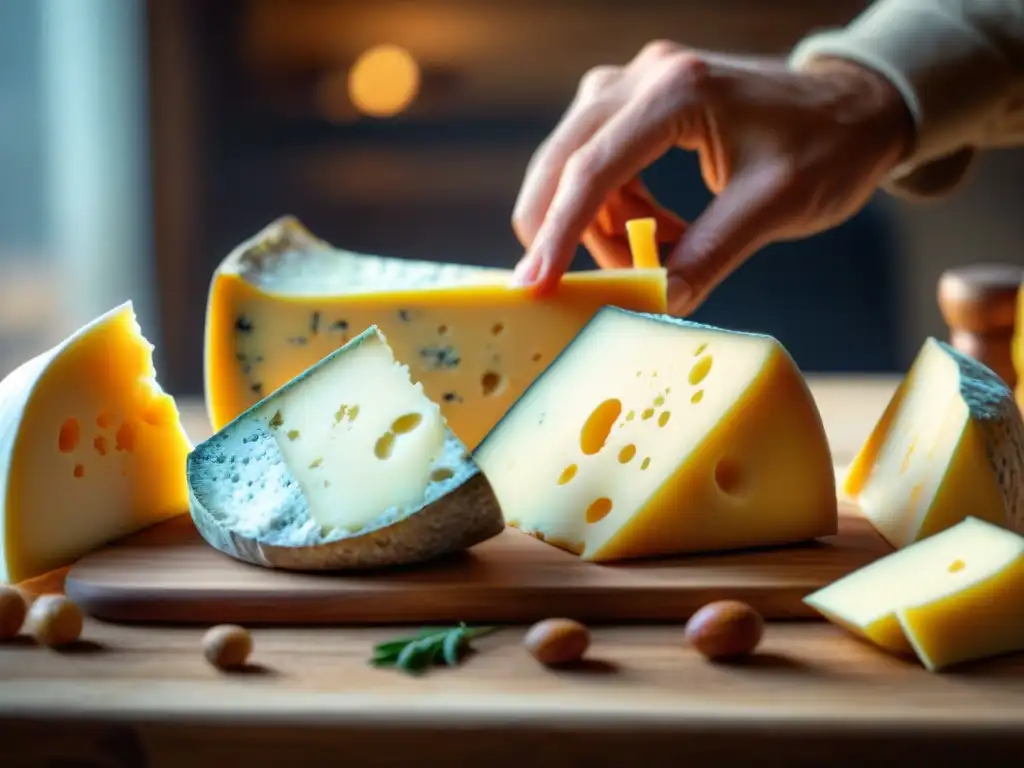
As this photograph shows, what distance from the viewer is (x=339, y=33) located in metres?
3.47

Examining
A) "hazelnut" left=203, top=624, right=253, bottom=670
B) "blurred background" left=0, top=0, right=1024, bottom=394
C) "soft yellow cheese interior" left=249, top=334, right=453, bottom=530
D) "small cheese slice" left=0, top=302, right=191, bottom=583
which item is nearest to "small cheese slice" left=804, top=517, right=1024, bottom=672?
"soft yellow cheese interior" left=249, top=334, right=453, bottom=530

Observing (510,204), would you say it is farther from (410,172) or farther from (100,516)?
(100,516)

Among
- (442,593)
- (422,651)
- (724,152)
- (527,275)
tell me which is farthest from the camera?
A: (724,152)

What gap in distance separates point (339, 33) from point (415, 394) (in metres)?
2.42

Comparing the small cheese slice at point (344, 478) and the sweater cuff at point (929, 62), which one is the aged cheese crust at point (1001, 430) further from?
the sweater cuff at point (929, 62)

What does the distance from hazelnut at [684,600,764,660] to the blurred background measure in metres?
2.38

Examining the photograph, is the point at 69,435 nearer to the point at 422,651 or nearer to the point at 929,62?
the point at 422,651

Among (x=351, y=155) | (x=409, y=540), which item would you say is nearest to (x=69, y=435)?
(x=409, y=540)

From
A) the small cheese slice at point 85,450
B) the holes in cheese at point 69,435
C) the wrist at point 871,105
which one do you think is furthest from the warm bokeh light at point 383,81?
the holes in cheese at point 69,435

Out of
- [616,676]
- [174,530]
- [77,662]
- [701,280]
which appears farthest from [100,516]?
[701,280]

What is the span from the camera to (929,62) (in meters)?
1.94

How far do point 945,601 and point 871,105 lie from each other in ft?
3.54

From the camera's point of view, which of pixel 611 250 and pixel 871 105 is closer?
pixel 871 105

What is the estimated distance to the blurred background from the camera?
11.2 feet
